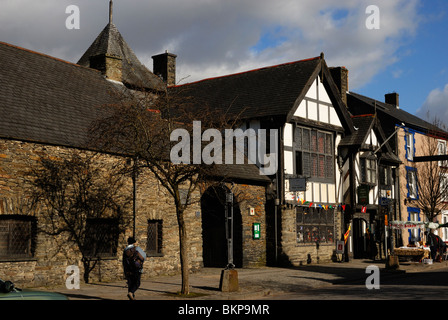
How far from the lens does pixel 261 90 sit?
89.9ft

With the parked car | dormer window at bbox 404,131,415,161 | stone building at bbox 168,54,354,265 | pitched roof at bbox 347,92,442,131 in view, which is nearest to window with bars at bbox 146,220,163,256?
stone building at bbox 168,54,354,265

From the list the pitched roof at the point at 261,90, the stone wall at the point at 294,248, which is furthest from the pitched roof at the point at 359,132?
the stone wall at the point at 294,248

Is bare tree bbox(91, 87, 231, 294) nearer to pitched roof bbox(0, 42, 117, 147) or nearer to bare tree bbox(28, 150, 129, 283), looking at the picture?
bare tree bbox(28, 150, 129, 283)

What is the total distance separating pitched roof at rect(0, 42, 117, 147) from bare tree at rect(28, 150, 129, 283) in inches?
30.1

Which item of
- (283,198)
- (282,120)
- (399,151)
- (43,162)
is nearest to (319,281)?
(283,198)

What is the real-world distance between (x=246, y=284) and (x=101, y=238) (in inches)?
198

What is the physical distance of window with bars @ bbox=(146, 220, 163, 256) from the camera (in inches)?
789

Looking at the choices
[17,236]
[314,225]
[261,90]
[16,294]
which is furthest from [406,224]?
[16,294]

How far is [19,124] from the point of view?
54.3 ft

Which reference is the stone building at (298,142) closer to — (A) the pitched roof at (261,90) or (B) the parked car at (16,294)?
(A) the pitched roof at (261,90)

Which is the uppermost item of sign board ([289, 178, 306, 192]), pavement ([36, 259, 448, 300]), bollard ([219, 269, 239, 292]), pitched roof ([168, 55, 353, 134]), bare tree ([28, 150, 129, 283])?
pitched roof ([168, 55, 353, 134])

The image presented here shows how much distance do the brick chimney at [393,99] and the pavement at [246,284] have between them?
908 inches

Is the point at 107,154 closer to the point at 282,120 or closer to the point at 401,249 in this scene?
the point at 282,120

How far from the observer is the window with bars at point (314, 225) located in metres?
26.0
